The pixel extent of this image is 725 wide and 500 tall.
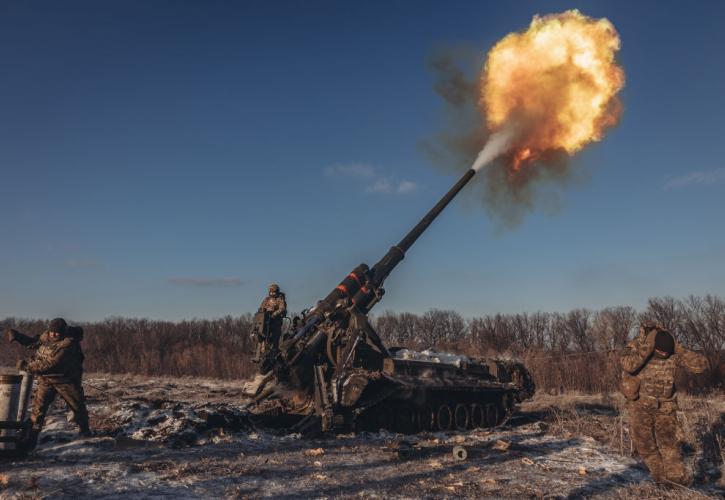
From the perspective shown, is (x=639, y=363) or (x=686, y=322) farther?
(x=686, y=322)

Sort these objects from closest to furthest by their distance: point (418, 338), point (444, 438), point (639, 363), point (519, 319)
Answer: point (639, 363) < point (444, 438) < point (519, 319) < point (418, 338)

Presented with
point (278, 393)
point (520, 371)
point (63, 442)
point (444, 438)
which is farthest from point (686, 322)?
point (63, 442)

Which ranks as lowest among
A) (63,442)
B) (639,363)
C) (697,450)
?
(697,450)

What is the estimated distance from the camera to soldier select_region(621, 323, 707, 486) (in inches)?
286

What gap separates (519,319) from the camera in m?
43.8

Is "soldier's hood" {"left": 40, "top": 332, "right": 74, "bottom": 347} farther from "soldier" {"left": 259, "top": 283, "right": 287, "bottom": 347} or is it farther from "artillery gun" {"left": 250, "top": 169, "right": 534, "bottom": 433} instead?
"soldier" {"left": 259, "top": 283, "right": 287, "bottom": 347}

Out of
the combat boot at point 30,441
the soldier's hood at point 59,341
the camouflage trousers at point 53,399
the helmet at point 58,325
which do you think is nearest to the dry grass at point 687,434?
the combat boot at point 30,441

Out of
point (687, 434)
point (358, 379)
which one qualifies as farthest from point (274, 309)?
point (687, 434)

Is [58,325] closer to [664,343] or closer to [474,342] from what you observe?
[664,343]

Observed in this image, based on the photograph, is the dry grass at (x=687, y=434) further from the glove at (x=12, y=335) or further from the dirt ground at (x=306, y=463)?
the glove at (x=12, y=335)

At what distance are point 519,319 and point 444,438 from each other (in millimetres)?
34036

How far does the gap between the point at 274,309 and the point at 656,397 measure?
8.52 meters

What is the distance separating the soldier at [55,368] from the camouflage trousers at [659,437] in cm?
829

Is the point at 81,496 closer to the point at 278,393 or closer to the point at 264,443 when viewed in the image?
the point at 264,443
